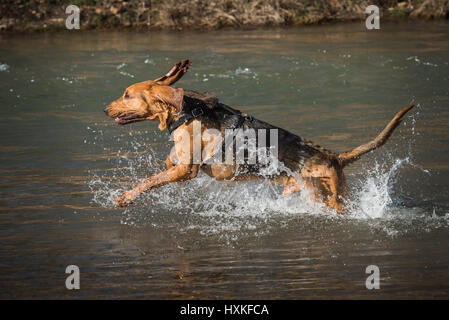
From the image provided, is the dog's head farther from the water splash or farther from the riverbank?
the riverbank

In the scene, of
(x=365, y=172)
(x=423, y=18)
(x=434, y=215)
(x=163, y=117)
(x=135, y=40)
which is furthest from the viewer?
(x=423, y=18)

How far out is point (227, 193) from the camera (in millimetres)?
7668

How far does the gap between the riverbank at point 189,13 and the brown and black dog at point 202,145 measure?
12.4 metres

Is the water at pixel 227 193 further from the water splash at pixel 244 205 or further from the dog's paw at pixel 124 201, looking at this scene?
the dog's paw at pixel 124 201

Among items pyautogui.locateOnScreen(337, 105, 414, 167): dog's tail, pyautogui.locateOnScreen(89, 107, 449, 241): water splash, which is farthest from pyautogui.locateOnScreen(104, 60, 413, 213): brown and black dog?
pyautogui.locateOnScreen(89, 107, 449, 241): water splash

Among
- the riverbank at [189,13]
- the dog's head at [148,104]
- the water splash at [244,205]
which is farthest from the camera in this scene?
the riverbank at [189,13]

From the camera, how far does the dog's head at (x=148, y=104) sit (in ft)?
20.7

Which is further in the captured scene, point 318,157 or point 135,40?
point 135,40

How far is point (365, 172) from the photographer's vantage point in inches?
330

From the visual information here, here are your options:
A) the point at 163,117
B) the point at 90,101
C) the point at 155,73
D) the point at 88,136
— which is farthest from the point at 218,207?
the point at 155,73

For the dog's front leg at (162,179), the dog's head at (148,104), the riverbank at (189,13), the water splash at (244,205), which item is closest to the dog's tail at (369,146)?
the water splash at (244,205)

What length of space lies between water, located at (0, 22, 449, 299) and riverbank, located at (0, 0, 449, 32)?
3.54m

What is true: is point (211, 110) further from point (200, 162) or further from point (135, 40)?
point (135, 40)

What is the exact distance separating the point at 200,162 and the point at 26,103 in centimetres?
666
